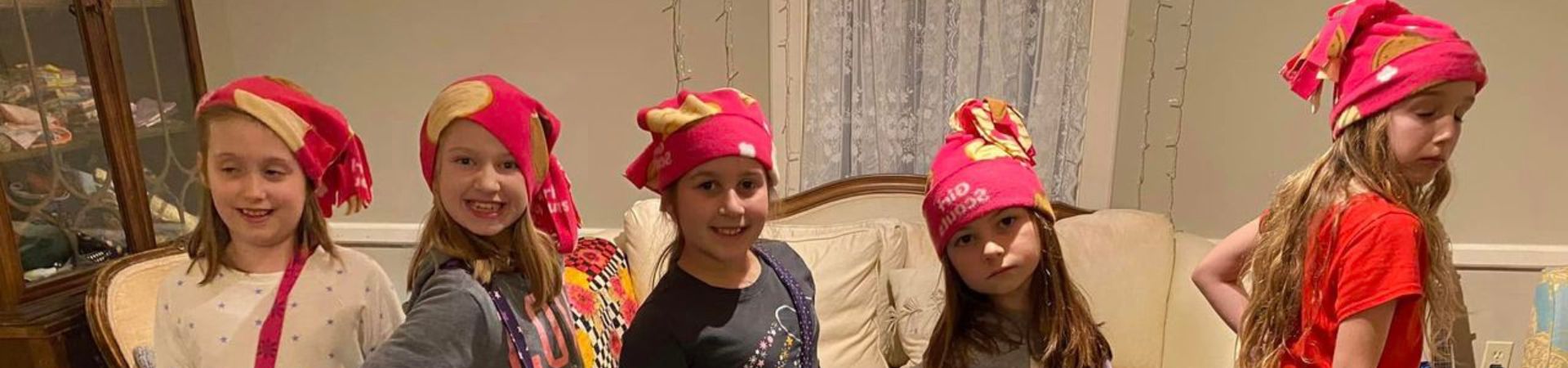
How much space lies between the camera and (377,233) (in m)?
2.58

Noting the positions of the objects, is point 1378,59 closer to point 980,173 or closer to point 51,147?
point 980,173

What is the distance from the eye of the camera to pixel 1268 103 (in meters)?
2.45

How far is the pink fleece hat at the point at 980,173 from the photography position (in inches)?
48.2

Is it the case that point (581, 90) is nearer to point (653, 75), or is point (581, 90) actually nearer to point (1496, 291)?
point (653, 75)

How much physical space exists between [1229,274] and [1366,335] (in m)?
0.29

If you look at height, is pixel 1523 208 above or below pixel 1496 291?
above

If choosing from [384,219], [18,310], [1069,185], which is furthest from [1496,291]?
[18,310]

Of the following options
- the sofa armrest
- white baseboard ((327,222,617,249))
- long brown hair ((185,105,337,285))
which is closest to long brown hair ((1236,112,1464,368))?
the sofa armrest

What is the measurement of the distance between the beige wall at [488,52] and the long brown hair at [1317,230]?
1.48 meters

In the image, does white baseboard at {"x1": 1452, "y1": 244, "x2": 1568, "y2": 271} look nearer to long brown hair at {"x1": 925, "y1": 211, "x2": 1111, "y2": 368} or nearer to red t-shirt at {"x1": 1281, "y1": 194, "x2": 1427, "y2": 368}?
red t-shirt at {"x1": 1281, "y1": 194, "x2": 1427, "y2": 368}

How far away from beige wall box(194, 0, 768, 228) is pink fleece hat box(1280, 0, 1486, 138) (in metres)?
1.50

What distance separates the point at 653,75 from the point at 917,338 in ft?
3.34

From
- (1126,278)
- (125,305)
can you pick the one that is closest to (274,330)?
(125,305)

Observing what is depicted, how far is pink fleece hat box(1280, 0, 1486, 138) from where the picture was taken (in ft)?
3.77
